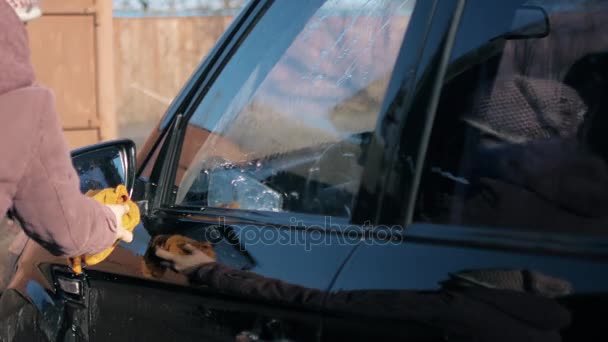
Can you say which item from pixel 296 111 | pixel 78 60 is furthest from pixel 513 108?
pixel 78 60

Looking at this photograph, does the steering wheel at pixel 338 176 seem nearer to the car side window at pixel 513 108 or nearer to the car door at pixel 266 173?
the car door at pixel 266 173

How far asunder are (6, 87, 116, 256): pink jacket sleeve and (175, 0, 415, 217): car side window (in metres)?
0.35

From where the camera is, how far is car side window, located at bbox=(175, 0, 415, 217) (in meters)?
1.84

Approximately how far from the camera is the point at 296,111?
6.65ft

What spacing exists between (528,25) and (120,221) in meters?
1.05

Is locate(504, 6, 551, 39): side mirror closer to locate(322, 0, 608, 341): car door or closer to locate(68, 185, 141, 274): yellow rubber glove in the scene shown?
locate(322, 0, 608, 341): car door

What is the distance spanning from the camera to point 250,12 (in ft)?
7.10

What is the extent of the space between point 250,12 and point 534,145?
0.91 m

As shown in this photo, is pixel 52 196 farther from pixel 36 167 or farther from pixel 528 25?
pixel 528 25

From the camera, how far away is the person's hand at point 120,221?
6.48ft

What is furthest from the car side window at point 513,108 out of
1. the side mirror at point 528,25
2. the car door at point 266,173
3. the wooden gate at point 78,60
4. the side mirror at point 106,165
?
the wooden gate at point 78,60

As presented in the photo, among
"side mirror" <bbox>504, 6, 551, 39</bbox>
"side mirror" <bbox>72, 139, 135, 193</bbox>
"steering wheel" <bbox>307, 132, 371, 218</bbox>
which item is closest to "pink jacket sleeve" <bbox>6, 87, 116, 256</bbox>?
"side mirror" <bbox>72, 139, 135, 193</bbox>

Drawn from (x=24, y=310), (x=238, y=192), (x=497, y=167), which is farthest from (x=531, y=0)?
(x=24, y=310)

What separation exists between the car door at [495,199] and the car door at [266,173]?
0.38 feet
